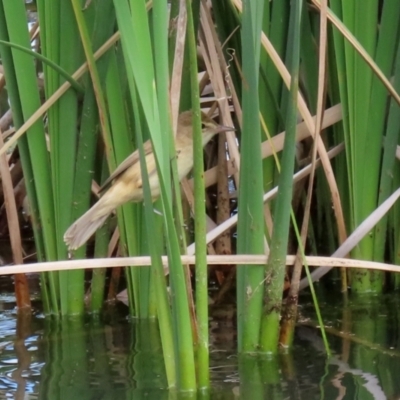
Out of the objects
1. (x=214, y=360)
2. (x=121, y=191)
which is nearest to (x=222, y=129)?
(x=121, y=191)

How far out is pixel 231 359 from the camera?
99.4 inches

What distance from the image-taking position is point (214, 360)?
100.0 inches

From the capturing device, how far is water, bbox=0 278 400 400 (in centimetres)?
231

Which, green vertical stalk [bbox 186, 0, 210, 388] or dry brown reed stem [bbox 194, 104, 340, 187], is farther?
dry brown reed stem [bbox 194, 104, 340, 187]

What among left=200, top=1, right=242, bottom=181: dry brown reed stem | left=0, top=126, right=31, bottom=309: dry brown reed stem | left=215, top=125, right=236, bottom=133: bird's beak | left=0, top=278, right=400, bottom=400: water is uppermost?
left=200, top=1, right=242, bottom=181: dry brown reed stem

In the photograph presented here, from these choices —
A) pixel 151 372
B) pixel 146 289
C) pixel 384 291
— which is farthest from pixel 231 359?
pixel 384 291

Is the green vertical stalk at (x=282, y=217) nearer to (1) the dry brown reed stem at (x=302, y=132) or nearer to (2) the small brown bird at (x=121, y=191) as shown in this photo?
(2) the small brown bird at (x=121, y=191)

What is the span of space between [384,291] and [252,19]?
142 centimetres

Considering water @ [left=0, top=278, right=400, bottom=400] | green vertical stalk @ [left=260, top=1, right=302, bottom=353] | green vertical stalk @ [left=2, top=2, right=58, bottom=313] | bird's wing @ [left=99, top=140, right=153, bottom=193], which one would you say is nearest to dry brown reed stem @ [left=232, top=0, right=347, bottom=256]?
green vertical stalk @ [left=260, top=1, right=302, bottom=353]

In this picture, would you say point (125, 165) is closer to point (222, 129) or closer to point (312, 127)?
point (222, 129)

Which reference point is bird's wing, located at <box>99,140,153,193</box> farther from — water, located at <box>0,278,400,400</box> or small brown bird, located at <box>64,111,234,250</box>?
water, located at <box>0,278,400,400</box>

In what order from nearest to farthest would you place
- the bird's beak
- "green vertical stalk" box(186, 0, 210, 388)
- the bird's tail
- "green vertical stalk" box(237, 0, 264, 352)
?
"green vertical stalk" box(186, 0, 210, 388)
"green vertical stalk" box(237, 0, 264, 352)
the bird's tail
the bird's beak

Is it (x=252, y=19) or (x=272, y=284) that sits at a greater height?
(x=252, y=19)

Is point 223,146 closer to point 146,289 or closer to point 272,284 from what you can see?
point 146,289
